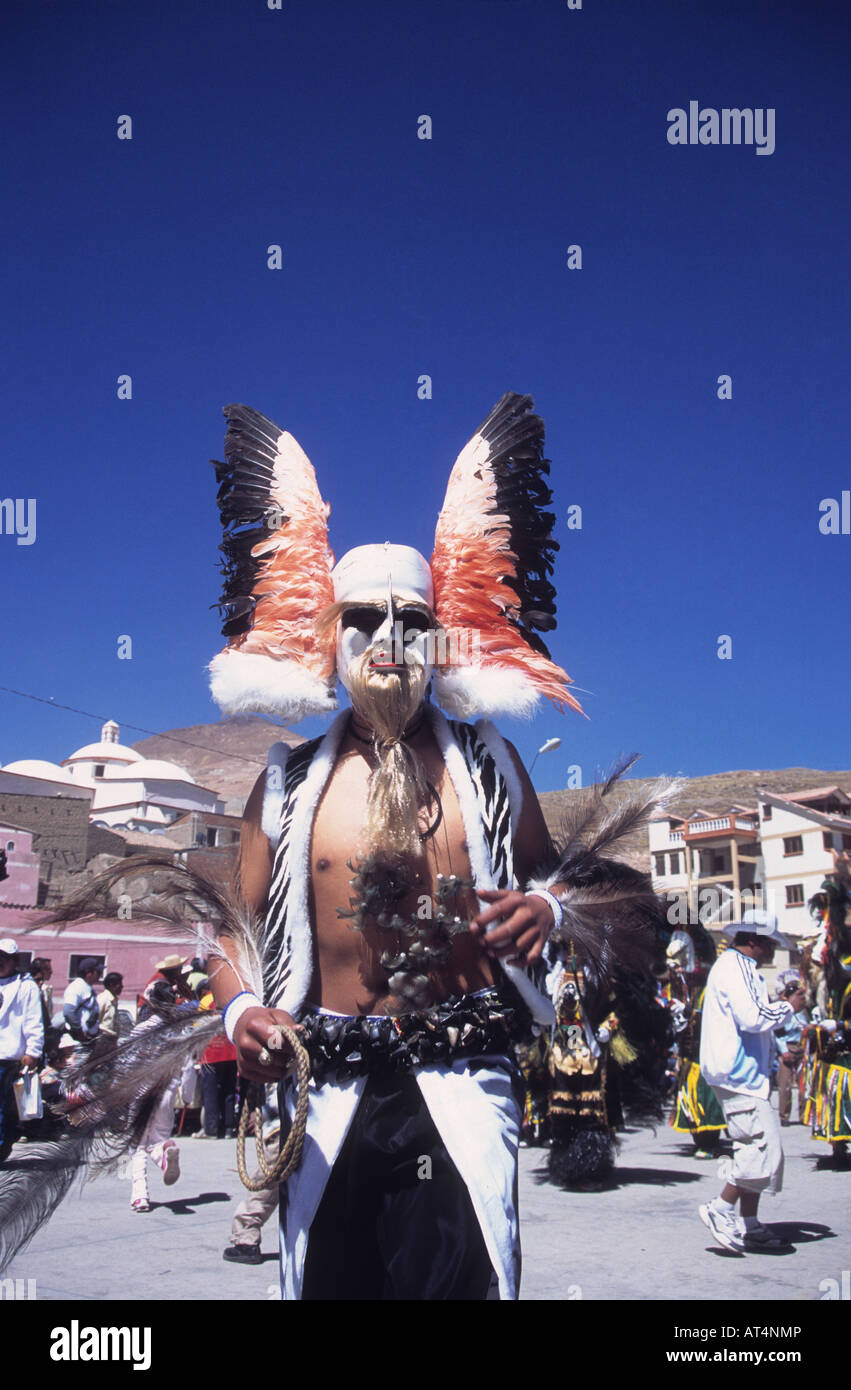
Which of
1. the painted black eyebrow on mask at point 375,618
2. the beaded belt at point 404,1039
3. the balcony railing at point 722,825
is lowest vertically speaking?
the beaded belt at point 404,1039

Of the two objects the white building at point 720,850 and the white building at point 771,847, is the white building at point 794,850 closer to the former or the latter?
the white building at point 771,847

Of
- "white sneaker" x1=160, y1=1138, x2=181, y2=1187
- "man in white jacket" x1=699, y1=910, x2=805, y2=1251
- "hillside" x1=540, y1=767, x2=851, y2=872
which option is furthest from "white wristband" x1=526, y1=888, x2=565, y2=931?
"hillside" x1=540, y1=767, x2=851, y2=872

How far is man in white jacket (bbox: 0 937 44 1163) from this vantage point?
7.45m

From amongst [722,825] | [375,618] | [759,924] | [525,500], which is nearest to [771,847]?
[722,825]

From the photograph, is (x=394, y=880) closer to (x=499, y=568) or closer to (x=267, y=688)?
(x=267, y=688)

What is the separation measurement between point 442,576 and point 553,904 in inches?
39.4

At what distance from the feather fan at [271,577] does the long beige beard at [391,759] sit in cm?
19

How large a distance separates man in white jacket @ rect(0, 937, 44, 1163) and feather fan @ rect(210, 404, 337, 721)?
17.1 ft

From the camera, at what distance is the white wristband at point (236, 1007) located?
8.21 ft

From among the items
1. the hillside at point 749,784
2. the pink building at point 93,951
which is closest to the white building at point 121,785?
the hillside at point 749,784

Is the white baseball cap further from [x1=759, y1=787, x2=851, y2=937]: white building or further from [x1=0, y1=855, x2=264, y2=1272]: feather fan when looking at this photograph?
[x1=759, y1=787, x2=851, y2=937]: white building

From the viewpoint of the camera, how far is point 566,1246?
5602mm
